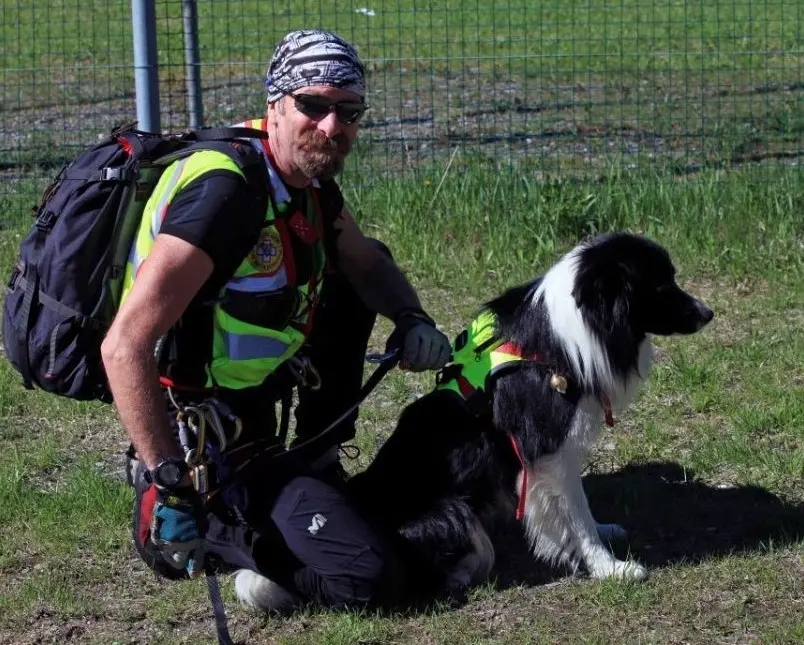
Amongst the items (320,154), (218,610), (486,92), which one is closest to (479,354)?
(320,154)

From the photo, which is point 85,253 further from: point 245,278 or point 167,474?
point 167,474

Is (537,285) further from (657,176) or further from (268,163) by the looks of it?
(657,176)

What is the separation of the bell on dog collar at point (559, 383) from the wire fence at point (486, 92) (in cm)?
356

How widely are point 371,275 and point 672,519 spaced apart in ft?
4.21

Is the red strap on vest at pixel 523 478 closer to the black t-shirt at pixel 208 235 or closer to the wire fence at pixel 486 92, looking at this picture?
the black t-shirt at pixel 208 235

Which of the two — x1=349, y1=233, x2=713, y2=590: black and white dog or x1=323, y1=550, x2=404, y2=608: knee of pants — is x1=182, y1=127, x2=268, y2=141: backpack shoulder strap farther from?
x1=323, y1=550, x2=404, y2=608: knee of pants

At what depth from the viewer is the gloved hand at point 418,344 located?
3727mm

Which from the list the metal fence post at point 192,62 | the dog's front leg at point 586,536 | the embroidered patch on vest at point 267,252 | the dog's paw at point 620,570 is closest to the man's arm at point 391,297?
the embroidered patch on vest at point 267,252

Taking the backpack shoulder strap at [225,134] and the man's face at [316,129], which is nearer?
the man's face at [316,129]

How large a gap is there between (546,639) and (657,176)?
12.9 feet

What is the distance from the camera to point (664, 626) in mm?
3334

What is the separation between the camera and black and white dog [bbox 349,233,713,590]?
11.8 feet

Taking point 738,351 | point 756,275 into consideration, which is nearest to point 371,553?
point 738,351

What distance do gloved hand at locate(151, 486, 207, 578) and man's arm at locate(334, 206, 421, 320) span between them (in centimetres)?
104
